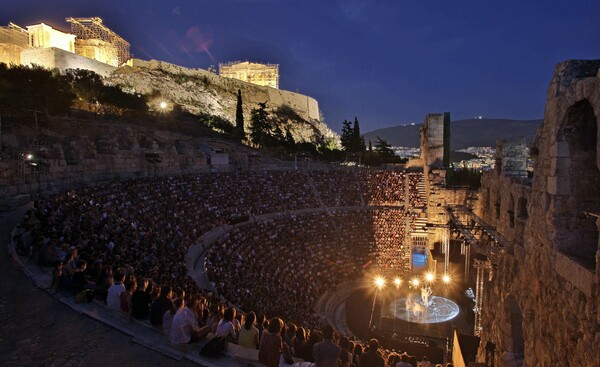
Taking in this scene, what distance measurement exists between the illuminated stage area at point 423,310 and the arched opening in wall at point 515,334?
8.22 metres

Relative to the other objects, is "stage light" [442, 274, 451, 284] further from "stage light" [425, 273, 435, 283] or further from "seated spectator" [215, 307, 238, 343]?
"seated spectator" [215, 307, 238, 343]

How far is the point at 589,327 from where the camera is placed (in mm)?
5059

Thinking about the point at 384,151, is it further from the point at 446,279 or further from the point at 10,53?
the point at 10,53

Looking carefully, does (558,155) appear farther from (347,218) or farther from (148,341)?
(347,218)

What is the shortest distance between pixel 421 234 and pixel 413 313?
8143 mm

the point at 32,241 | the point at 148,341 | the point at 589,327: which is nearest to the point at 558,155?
the point at 589,327

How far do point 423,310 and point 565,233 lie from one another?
12.8 metres

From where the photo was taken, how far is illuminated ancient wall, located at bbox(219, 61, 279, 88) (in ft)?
301

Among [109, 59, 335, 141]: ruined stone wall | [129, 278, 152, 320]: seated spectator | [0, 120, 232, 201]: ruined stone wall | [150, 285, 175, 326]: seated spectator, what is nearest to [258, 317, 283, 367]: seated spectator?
[150, 285, 175, 326]: seated spectator

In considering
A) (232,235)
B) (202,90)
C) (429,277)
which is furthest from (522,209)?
(202,90)

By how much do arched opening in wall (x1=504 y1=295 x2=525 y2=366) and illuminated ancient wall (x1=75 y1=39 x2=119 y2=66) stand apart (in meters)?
63.7

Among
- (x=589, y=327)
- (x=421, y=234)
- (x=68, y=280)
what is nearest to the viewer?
(x=589, y=327)

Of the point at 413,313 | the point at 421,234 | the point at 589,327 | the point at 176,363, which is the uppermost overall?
the point at 589,327

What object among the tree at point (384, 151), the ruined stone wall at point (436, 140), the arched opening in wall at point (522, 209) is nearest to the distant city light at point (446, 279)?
the arched opening in wall at point (522, 209)
